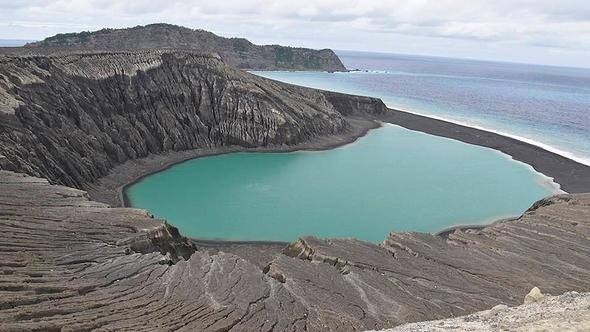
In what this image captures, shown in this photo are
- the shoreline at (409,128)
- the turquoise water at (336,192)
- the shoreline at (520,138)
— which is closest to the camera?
the turquoise water at (336,192)

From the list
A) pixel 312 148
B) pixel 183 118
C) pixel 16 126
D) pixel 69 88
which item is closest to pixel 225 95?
pixel 183 118

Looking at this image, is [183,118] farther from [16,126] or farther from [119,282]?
[119,282]

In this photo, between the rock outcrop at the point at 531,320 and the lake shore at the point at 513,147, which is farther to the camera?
the lake shore at the point at 513,147

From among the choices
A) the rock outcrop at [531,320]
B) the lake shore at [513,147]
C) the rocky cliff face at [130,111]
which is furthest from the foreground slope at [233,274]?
the lake shore at [513,147]

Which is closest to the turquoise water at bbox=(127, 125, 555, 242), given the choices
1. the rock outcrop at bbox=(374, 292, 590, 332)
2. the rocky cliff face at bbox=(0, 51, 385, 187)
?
the rocky cliff face at bbox=(0, 51, 385, 187)

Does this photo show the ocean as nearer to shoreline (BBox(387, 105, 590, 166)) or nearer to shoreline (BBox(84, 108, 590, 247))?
shoreline (BBox(387, 105, 590, 166))

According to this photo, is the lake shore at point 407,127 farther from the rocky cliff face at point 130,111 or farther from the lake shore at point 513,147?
the rocky cliff face at point 130,111

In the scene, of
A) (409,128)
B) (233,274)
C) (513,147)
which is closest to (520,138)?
(513,147)

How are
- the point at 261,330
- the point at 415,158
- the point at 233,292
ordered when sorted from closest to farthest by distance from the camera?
the point at 261,330 < the point at 233,292 < the point at 415,158
